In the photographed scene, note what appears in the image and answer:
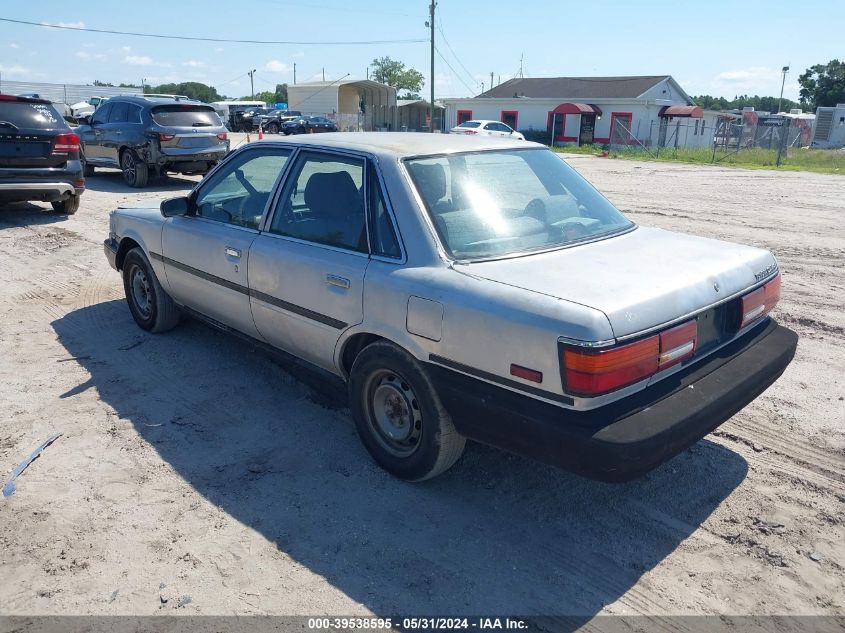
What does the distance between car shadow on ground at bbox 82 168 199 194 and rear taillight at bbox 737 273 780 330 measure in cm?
1166

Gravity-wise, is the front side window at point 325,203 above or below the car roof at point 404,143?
below

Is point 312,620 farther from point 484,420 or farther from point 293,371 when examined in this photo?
point 293,371

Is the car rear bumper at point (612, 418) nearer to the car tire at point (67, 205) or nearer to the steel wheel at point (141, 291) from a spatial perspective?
the steel wheel at point (141, 291)

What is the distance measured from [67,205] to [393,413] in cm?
932

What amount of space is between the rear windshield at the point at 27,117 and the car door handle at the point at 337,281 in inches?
326

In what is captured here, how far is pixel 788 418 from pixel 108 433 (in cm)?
417

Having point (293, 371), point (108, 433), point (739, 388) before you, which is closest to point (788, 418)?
point (739, 388)

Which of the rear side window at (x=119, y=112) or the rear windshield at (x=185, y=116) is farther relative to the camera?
the rear side window at (x=119, y=112)

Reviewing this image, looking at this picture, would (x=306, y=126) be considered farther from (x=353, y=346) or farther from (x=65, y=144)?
(x=353, y=346)

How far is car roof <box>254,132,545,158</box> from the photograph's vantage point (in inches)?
144

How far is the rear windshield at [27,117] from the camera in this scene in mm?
9523

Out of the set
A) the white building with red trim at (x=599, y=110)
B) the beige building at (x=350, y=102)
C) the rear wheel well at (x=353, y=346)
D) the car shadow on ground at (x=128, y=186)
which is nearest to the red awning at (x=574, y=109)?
the white building with red trim at (x=599, y=110)

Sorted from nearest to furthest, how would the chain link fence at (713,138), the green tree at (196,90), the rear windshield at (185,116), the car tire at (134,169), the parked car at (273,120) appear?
the rear windshield at (185,116) < the car tire at (134,169) < the chain link fence at (713,138) < the parked car at (273,120) < the green tree at (196,90)

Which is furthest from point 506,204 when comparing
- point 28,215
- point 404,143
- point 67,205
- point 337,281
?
point 28,215
